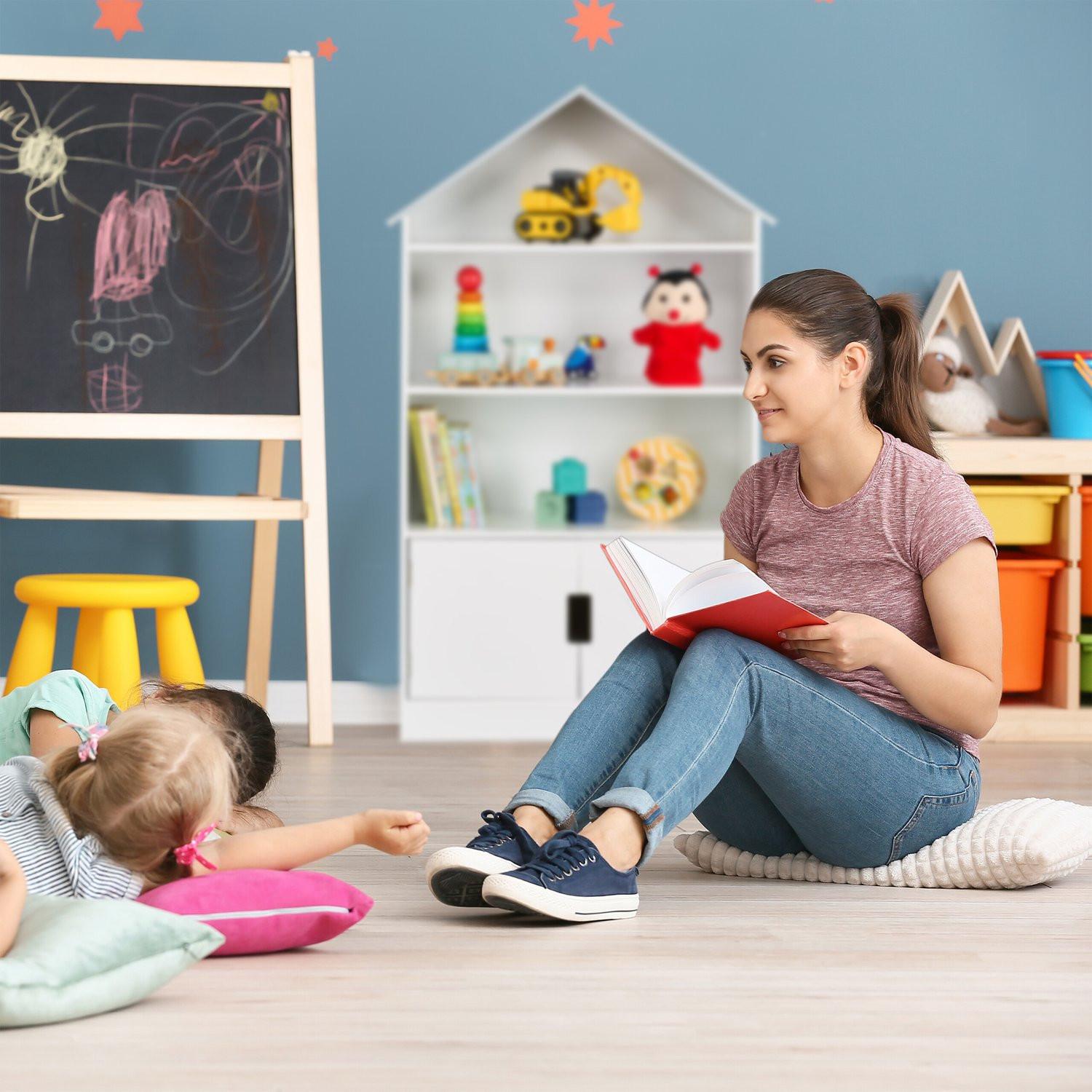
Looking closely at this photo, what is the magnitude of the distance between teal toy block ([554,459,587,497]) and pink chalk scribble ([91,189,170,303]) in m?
0.95

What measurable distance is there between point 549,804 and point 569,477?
166 cm

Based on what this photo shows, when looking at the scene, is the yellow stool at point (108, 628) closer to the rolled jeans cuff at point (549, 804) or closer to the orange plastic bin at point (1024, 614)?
the rolled jeans cuff at point (549, 804)

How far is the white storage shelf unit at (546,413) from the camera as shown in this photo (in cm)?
299

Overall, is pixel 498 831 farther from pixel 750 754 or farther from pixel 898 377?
pixel 898 377

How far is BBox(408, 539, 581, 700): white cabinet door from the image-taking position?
299 cm

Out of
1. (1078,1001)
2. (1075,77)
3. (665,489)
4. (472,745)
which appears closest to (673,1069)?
(1078,1001)

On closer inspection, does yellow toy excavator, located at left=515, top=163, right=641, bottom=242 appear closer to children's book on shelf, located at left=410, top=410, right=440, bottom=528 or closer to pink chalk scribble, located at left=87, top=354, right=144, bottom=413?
children's book on shelf, located at left=410, top=410, right=440, bottom=528

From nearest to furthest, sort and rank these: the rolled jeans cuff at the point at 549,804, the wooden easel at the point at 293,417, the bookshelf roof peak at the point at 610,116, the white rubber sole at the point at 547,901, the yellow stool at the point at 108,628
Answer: the white rubber sole at the point at 547,901 → the rolled jeans cuff at the point at 549,804 → the yellow stool at the point at 108,628 → the wooden easel at the point at 293,417 → the bookshelf roof peak at the point at 610,116

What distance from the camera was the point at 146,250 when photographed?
2793 millimetres

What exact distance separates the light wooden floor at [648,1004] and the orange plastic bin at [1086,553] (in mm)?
1375

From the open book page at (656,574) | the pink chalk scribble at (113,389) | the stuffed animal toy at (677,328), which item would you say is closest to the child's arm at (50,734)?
the open book page at (656,574)

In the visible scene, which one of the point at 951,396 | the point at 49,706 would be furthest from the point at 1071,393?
the point at 49,706

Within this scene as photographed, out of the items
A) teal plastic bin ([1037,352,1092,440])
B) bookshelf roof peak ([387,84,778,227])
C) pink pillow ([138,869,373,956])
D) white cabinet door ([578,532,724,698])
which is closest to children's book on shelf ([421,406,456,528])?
white cabinet door ([578,532,724,698])

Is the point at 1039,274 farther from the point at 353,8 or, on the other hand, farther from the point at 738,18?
the point at 353,8
